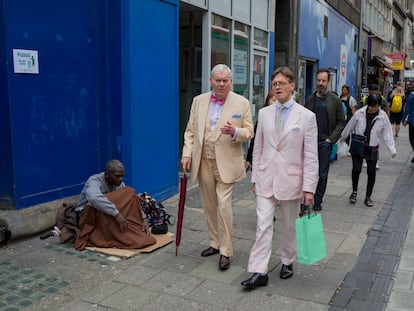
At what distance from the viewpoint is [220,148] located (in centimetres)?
442

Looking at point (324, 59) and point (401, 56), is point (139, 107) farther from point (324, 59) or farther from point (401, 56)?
point (401, 56)

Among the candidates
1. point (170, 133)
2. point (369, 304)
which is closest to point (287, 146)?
point (369, 304)

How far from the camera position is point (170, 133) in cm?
709

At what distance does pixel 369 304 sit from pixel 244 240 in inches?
70.2

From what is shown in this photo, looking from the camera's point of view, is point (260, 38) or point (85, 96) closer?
point (85, 96)

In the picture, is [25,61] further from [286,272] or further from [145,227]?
[286,272]

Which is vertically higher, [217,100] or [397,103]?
[217,100]

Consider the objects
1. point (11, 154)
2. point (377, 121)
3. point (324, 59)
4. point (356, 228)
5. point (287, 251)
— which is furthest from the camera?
point (324, 59)

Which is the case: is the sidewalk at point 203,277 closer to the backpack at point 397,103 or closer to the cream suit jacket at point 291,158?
the cream suit jacket at point 291,158

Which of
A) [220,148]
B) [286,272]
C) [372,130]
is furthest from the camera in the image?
[372,130]

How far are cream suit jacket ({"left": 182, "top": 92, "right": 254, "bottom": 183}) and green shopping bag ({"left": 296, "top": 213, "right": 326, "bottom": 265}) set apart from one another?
828mm

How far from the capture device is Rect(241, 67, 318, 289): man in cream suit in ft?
13.2

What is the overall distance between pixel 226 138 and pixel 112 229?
155cm

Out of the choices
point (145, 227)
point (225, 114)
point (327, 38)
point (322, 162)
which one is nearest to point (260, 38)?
point (322, 162)
